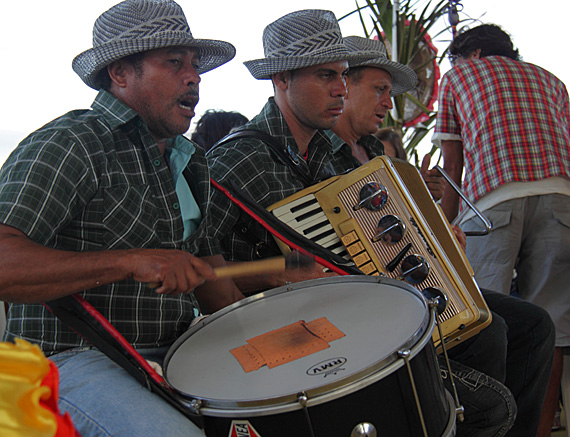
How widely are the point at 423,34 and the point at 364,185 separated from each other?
2.67 meters

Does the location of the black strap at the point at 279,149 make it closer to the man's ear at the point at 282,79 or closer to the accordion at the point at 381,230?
the accordion at the point at 381,230

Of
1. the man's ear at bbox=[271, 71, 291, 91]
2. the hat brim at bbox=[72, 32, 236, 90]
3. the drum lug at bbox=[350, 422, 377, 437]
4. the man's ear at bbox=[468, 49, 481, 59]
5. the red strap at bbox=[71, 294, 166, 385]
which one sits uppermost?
the hat brim at bbox=[72, 32, 236, 90]

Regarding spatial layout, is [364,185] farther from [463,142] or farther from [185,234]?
[463,142]

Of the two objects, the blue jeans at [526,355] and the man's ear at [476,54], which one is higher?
the man's ear at [476,54]

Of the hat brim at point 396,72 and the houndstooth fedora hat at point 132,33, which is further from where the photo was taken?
the hat brim at point 396,72

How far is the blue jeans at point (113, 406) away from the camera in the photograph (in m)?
1.18

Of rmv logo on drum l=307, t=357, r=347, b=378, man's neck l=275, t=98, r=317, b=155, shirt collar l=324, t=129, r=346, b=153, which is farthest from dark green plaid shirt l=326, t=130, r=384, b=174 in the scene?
rmv logo on drum l=307, t=357, r=347, b=378

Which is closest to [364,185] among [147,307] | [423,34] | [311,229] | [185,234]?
[311,229]

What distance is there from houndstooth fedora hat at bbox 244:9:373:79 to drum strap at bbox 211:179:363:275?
0.74 metres

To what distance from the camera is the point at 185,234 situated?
5.63 ft

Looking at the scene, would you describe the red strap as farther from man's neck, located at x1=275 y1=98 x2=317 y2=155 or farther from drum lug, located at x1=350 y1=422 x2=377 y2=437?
man's neck, located at x1=275 y1=98 x2=317 y2=155

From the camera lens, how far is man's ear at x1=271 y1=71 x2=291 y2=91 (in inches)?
93.9

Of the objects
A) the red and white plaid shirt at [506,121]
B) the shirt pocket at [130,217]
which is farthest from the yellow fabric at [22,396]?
the red and white plaid shirt at [506,121]

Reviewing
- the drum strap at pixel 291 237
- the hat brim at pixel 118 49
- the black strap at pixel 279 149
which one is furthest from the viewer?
the black strap at pixel 279 149
